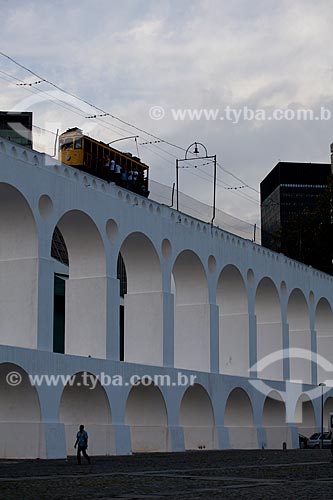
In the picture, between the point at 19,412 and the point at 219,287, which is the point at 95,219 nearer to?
the point at 19,412

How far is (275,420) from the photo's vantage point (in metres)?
44.7

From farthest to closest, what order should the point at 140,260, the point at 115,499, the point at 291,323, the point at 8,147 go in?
1. the point at 291,323
2. the point at 140,260
3. the point at 8,147
4. the point at 115,499

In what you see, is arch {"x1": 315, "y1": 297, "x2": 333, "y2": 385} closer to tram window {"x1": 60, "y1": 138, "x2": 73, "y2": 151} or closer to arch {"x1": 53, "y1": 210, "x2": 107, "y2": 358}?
tram window {"x1": 60, "y1": 138, "x2": 73, "y2": 151}

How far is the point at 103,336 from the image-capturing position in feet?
107

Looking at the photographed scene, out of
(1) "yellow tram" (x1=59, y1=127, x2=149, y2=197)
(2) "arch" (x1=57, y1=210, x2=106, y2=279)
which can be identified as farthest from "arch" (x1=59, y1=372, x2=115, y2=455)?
(1) "yellow tram" (x1=59, y1=127, x2=149, y2=197)

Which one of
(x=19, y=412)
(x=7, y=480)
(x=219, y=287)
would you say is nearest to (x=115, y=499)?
(x=7, y=480)

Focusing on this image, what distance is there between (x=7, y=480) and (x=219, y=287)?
26.0 m

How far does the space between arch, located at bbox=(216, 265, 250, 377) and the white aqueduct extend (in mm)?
52

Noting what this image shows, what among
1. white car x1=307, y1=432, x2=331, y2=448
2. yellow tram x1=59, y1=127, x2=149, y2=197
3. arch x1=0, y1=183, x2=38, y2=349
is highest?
yellow tram x1=59, y1=127, x2=149, y2=197

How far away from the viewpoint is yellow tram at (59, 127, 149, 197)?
41219mm

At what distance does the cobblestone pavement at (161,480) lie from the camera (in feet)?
49.6

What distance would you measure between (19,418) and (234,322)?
17.1m

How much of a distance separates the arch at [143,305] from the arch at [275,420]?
360 inches

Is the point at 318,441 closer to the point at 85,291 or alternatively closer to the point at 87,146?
the point at 87,146
